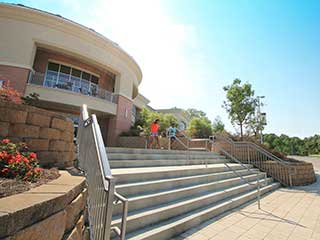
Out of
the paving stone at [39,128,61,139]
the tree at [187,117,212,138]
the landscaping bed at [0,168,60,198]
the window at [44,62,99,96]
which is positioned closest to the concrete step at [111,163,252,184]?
the paving stone at [39,128,61,139]

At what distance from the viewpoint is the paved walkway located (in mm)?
3379

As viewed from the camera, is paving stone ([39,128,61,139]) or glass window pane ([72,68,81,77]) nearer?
paving stone ([39,128,61,139])

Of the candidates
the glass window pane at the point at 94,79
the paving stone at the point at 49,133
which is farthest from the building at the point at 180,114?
the paving stone at the point at 49,133

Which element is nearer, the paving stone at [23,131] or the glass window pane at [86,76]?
the paving stone at [23,131]

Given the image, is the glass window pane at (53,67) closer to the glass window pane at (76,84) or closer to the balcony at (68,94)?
the balcony at (68,94)

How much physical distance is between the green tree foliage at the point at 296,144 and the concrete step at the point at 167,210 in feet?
150

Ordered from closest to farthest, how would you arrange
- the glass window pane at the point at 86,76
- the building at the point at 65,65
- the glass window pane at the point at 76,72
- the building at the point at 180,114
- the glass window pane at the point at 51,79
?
the building at the point at 65,65, the glass window pane at the point at 51,79, the glass window pane at the point at 76,72, the glass window pane at the point at 86,76, the building at the point at 180,114

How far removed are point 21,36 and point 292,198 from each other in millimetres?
14550

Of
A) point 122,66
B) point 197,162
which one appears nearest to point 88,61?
point 122,66

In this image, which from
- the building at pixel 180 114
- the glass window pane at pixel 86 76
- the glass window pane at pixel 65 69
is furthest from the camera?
the building at pixel 180 114

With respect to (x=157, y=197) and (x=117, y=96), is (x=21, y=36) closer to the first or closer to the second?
(x=117, y=96)

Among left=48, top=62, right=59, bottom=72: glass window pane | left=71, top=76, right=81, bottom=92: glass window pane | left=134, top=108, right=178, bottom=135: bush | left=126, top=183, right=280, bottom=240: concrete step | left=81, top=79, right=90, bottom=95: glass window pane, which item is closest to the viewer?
left=126, top=183, right=280, bottom=240: concrete step

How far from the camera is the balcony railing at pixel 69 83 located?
35.2 feet

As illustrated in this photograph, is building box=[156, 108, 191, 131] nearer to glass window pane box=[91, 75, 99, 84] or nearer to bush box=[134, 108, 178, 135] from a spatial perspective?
bush box=[134, 108, 178, 135]
